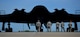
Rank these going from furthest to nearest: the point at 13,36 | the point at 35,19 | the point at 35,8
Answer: the point at 35,19, the point at 35,8, the point at 13,36

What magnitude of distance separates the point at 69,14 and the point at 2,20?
9280mm

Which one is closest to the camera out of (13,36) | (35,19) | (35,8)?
(13,36)

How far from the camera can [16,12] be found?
74.9 feet

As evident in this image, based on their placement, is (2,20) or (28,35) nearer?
(28,35)

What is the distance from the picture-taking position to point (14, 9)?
22500mm

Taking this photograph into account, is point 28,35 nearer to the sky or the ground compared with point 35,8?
nearer to the ground

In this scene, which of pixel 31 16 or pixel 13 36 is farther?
pixel 31 16

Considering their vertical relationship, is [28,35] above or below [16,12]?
below

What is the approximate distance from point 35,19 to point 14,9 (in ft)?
10.9

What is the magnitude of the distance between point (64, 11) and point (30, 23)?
5278 mm

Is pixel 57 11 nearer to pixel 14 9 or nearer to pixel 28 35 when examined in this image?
pixel 14 9

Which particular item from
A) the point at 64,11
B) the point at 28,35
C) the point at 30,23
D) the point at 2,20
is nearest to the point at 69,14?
the point at 64,11

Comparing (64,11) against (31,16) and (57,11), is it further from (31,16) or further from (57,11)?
(31,16)

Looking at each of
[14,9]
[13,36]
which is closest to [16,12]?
[14,9]
